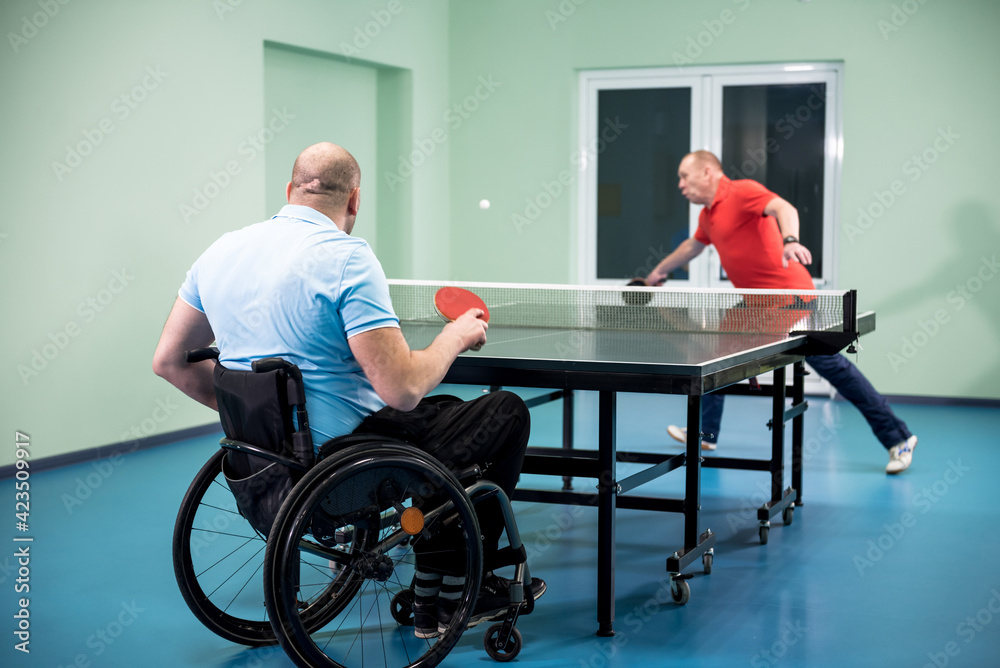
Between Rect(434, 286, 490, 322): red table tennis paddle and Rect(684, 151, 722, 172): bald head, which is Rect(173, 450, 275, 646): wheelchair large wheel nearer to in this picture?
Rect(434, 286, 490, 322): red table tennis paddle

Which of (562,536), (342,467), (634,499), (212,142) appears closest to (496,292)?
(212,142)

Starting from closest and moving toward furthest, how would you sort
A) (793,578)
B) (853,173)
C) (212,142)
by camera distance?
(793,578) < (212,142) < (853,173)

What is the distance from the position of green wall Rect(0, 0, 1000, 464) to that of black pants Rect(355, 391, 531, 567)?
285 centimetres

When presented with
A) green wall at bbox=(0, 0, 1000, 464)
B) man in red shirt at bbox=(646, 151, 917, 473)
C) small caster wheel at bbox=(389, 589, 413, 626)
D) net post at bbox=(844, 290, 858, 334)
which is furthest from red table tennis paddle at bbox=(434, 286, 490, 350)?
green wall at bbox=(0, 0, 1000, 464)

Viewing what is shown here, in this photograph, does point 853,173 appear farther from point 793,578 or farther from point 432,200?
point 793,578

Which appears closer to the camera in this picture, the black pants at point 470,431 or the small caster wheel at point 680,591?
the black pants at point 470,431

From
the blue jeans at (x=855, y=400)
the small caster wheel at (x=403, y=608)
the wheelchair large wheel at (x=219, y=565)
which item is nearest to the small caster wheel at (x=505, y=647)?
the small caster wheel at (x=403, y=608)

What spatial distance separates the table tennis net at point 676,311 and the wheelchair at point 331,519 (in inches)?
51.0

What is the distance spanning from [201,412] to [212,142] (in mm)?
1449

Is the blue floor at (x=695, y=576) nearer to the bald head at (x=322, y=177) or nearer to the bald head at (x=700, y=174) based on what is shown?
the bald head at (x=322, y=177)

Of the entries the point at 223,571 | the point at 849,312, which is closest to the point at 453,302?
the point at 223,571

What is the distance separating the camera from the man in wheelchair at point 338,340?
218cm

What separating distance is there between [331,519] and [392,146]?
5348 millimetres

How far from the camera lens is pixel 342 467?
2.12 meters
